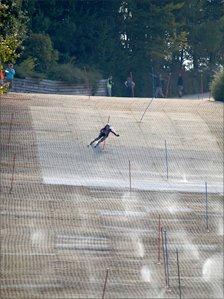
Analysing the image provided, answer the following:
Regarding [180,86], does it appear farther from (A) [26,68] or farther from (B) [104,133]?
(B) [104,133]

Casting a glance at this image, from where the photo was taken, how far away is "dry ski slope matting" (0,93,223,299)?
26.6m

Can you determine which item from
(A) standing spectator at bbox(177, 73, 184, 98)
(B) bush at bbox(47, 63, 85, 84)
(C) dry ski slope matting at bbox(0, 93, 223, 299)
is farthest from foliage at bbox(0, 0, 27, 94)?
(A) standing spectator at bbox(177, 73, 184, 98)

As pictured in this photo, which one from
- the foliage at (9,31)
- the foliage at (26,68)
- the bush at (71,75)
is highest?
the foliage at (9,31)

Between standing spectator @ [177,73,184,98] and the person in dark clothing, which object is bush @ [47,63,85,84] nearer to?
standing spectator @ [177,73,184,98]

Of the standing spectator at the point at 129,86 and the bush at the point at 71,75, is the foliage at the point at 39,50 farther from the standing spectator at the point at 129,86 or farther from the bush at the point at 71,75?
the standing spectator at the point at 129,86

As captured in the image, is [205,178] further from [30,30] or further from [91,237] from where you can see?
[30,30]

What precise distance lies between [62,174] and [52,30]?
3128cm

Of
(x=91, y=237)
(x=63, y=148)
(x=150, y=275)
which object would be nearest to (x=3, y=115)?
(x=63, y=148)

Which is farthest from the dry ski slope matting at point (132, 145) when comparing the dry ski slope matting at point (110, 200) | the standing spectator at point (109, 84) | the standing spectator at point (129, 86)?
the standing spectator at point (109, 84)

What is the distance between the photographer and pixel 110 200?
33.3 m

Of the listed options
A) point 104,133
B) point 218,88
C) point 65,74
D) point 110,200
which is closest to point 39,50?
point 65,74

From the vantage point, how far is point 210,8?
74.9m

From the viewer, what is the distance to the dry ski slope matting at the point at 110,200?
2662 centimetres

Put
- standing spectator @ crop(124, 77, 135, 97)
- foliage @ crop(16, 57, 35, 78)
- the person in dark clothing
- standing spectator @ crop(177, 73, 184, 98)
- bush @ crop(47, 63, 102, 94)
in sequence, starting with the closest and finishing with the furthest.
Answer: the person in dark clothing, foliage @ crop(16, 57, 35, 78), standing spectator @ crop(124, 77, 135, 97), bush @ crop(47, 63, 102, 94), standing spectator @ crop(177, 73, 184, 98)
